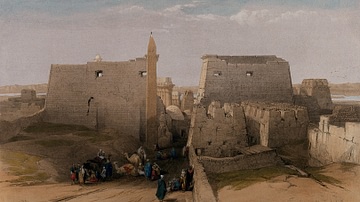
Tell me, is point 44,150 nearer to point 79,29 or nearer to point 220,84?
point 79,29

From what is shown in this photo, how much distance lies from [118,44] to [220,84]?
7.41 meters

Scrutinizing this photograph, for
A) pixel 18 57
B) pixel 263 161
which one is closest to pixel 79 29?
pixel 18 57

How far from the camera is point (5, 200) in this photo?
470 inches

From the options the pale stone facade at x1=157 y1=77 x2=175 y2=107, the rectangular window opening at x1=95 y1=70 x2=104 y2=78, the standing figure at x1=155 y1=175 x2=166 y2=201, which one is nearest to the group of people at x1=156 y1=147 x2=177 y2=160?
the standing figure at x1=155 y1=175 x2=166 y2=201

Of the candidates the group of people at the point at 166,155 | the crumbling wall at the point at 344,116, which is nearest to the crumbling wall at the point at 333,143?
the crumbling wall at the point at 344,116

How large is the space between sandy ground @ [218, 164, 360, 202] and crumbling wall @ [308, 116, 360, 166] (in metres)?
0.81

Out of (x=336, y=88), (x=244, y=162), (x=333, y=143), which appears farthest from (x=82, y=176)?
(x=336, y=88)

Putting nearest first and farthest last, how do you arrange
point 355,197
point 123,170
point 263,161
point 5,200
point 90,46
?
point 355,197
point 5,200
point 263,161
point 123,170
point 90,46

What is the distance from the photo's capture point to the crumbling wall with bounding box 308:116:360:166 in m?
10.8

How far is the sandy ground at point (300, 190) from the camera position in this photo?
8.77 metres

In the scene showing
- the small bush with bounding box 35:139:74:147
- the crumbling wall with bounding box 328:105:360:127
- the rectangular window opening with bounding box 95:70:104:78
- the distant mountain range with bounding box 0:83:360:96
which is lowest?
the small bush with bounding box 35:139:74:147

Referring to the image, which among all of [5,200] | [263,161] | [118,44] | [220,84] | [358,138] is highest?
[118,44]

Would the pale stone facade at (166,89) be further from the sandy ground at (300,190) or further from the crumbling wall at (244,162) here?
the sandy ground at (300,190)

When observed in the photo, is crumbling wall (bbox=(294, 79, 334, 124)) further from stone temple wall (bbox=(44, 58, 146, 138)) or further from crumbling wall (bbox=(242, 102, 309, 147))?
stone temple wall (bbox=(44, 58, 146, 138))
